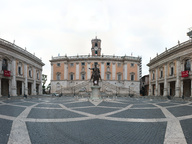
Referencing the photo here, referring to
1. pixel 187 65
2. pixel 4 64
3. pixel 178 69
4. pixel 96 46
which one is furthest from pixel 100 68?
pixel 4 64

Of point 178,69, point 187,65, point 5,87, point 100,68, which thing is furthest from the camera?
point 100,68

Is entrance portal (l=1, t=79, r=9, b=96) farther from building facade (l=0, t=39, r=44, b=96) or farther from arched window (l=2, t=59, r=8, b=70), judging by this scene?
arched window (l=2, t=59, r=8, b=70)

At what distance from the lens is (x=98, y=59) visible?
51.0m

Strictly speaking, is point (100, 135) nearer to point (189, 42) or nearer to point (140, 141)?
point (140, 141)

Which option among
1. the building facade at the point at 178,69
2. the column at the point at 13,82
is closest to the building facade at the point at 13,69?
the column at the point at 13,82

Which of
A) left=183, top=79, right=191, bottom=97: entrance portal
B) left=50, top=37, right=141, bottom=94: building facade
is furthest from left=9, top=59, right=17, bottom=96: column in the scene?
left=183, top=79, right=191, bottom=97: entrance portal

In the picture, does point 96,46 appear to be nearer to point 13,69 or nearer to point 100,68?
point 100,68

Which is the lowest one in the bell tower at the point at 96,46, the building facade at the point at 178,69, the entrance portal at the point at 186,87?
the entrance portal at the point at 186,87

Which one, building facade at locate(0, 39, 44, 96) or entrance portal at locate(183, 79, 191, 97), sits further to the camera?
entrance portal at locate(183, 79, 191, 97)

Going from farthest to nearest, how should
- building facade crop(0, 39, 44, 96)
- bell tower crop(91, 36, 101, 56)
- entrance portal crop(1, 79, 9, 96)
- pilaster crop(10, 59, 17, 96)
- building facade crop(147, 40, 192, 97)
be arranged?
Answer: bell tower crop(91, 36, 101, 56) → entrance portal crop(1, 79, 9, 96) → pilaster crop(10, 59, 17, 96) → building facade crop(0, 39, 44, 96) → building facade crop(147, 40, 192, 97)

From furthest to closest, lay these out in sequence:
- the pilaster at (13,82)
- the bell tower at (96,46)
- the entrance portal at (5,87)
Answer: the bell tower at (96,46), the entrance portal at (5,87), the pilaster at (13,82)

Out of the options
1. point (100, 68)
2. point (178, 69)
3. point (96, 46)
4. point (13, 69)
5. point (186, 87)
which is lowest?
point (186, 87)

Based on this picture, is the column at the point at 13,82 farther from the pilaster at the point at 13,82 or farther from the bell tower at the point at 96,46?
the bell tower at the point at 96,46

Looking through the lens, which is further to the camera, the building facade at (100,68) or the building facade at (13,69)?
the building facade at (100,68)
